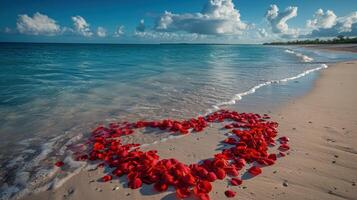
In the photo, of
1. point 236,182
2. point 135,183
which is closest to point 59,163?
point 135,183

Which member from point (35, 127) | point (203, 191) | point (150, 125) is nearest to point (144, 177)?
point (203, 191)

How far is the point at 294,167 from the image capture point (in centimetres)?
452

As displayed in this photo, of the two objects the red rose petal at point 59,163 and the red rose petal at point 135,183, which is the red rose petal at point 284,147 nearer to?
the red rose petal at point 135,183

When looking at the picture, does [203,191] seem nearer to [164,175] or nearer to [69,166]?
[164,175]

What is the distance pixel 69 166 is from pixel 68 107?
518cm

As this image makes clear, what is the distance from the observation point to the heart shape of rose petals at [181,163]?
12.7ft

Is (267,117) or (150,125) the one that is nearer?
(150,125)

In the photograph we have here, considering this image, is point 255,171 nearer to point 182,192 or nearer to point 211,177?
point 211,177

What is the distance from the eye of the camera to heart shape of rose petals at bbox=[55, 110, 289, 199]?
3881 mm

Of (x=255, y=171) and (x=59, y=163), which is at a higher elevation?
(x=255, y=171)

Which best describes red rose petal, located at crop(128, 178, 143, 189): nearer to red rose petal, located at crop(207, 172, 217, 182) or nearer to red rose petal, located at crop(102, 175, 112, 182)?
red rose petal, located at crop(102, 175, 112, 182)

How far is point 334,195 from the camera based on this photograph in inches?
145

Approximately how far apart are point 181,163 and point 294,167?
245 centimetres

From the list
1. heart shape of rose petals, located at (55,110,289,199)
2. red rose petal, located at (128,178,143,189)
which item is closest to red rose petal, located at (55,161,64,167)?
heart shape of rose petals, located at (55,110,289,199)
